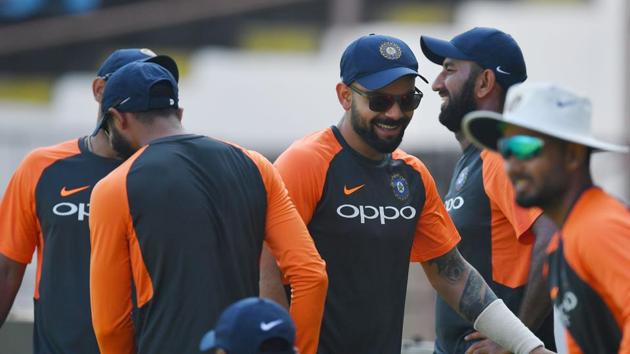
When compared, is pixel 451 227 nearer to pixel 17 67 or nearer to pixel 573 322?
pixel 573 322

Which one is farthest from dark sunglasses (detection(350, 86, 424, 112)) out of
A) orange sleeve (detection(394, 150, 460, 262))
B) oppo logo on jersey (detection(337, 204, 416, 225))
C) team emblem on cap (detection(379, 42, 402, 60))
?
oppo logo on jersey (detection(337, 204, 416, 225))

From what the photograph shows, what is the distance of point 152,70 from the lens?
5621mm

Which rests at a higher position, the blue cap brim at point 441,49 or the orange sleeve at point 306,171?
the blue cap brim at point 441,49

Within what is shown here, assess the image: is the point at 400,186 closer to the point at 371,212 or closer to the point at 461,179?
the point at 371,212

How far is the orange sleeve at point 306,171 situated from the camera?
5.98 m

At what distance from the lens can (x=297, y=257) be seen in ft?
18.0

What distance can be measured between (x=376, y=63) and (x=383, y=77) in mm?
86

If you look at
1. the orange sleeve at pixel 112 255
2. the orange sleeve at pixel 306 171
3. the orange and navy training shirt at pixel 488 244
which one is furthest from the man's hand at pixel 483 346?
the orange sleeve at pixel 112 255

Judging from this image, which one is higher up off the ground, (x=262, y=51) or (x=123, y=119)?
(x=123, y=119)

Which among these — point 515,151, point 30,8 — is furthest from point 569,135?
point 30,8

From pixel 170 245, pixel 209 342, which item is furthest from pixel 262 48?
pixel 209 342

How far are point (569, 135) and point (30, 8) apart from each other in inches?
708

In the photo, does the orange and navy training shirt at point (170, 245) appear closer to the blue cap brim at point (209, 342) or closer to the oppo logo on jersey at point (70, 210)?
the blue cap brim at point (209, 342)

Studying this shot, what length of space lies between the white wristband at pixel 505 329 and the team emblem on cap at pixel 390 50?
1.15 meters
